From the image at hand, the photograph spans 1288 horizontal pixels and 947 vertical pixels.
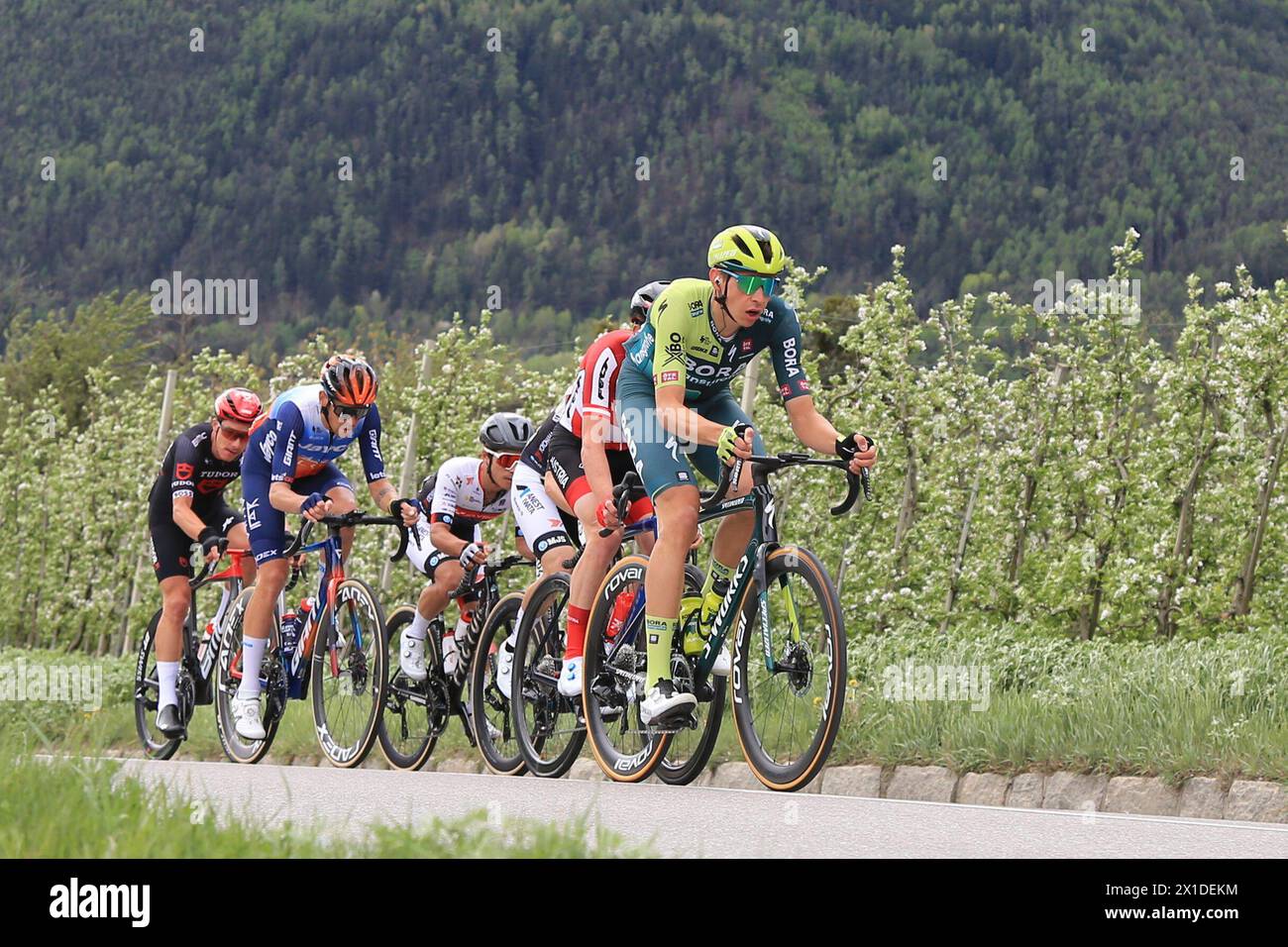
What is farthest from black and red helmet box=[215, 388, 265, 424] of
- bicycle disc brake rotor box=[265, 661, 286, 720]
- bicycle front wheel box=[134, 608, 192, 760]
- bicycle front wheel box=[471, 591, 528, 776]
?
bicycle front wheel box=[471, 591, 528, 776]

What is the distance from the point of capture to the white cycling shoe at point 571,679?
799 cm

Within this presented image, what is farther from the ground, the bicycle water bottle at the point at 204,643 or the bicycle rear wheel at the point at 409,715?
the bicycle water bottle at the point at 204,643

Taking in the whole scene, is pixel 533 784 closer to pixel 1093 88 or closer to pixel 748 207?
pixel 1093 88

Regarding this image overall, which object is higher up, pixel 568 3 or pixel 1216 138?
pixel 568 3

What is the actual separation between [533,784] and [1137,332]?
7932 millimetres

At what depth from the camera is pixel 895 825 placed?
6.00 meters

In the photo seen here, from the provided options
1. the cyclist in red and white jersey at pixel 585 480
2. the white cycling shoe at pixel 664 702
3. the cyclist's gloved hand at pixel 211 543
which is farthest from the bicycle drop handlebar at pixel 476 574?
the white cycling shoe at pixel 664 702

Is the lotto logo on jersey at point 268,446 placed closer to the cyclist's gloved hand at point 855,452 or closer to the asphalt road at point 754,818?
the asphalt road at point 754,818

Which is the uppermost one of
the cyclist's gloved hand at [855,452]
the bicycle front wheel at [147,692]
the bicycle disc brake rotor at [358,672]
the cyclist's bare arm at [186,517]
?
the cyclist's gloved hand at [855,452]

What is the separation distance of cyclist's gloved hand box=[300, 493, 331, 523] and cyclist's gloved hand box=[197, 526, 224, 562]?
56.5 inches

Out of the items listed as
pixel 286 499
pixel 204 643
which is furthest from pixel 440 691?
pixel 204 643

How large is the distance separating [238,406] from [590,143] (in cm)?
17739

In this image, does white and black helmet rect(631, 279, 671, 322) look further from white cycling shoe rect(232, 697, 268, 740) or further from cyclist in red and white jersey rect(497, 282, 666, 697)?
white cycling shoe rect(232, 697, 268, 740)

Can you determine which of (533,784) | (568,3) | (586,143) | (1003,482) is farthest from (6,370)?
(568,3)
